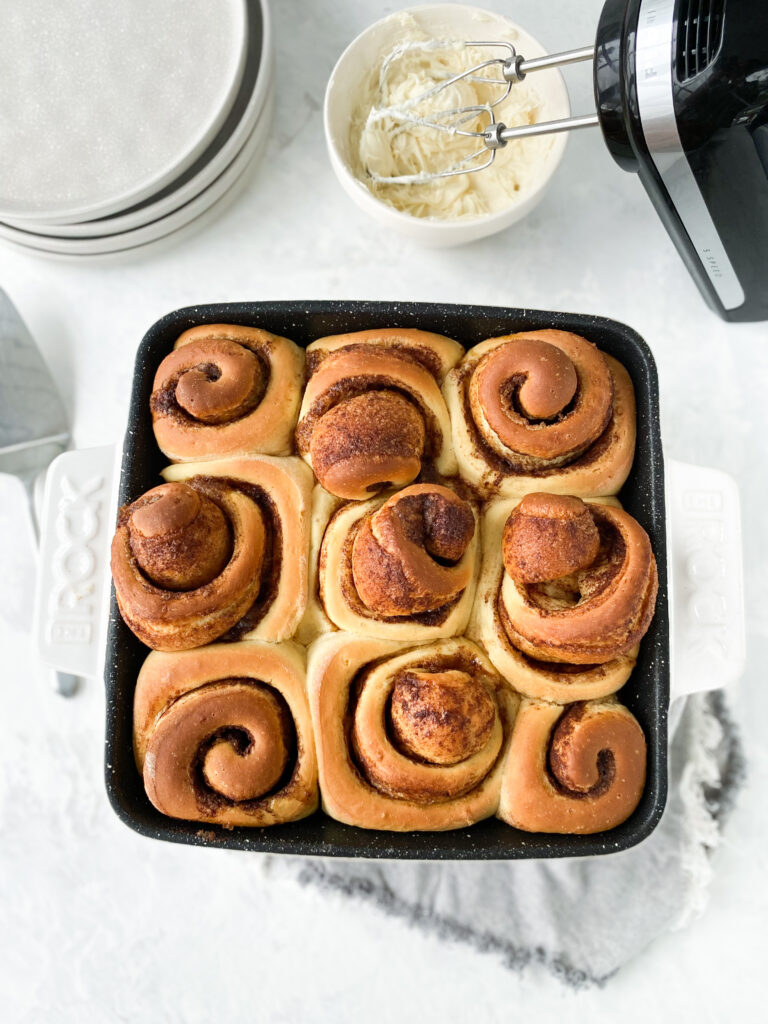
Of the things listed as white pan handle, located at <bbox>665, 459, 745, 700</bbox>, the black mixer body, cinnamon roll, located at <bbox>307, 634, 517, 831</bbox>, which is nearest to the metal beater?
the black mixer body

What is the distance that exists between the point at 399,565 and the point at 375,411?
0.26 m

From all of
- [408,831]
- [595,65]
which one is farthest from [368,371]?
[408,831]

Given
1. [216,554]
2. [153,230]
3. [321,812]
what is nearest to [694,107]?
[216,554]

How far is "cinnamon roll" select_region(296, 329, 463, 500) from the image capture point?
143cm

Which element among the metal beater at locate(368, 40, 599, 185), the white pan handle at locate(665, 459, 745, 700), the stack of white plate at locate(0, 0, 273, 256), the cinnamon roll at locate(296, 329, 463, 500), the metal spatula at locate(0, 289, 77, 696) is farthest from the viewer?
the metal spatula at locate(0, 289, 77, 696)

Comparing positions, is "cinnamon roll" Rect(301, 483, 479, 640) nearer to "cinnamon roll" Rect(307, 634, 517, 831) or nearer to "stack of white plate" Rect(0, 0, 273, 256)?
"cinnamon roll" Rect(307, 634, 517, 831)

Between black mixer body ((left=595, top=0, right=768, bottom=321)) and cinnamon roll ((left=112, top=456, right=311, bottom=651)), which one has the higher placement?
black mixer body ((left=595, top=0, right=768, bottom=321))

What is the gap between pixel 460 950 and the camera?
1917mm

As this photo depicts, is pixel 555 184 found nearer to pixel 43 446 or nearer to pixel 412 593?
pixel 412 593

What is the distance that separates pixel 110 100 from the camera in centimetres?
184

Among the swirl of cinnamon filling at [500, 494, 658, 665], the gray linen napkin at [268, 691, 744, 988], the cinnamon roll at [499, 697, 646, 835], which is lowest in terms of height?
the gray linen napkin at [268, 691, 744, 988]

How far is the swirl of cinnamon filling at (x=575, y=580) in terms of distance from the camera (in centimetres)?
135

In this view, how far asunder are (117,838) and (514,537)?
1.17 metres

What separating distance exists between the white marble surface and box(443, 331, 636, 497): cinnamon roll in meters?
0.50
